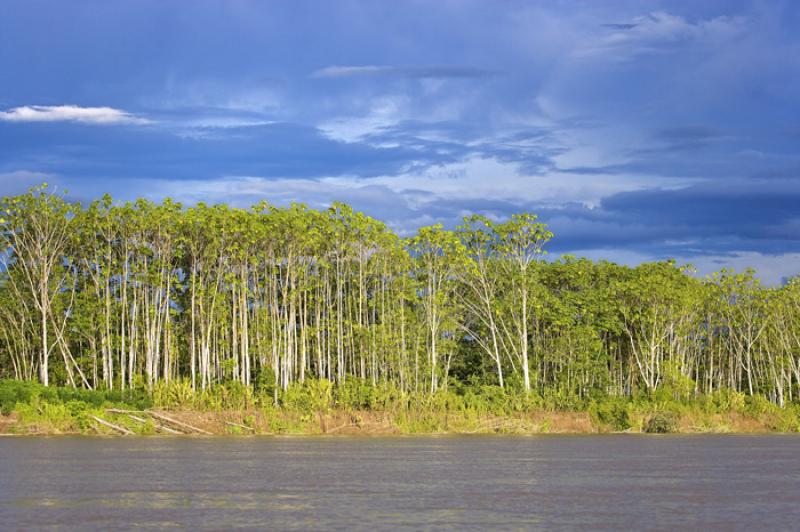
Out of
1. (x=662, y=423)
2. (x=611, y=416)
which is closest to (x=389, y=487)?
(x=611, y=416)

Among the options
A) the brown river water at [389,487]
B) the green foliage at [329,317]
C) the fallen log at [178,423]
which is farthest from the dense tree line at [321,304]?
the brown river water at [389,487]

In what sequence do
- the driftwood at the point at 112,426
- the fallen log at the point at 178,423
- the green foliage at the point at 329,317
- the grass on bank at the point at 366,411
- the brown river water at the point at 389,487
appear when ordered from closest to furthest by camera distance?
the brown river water at the point at 389,487 → the driftwood at the point at 112,426 → the fallen log at the point at 178,423 → the grass on bank at the point at 366,411 → the green foliage at the point at 329,317

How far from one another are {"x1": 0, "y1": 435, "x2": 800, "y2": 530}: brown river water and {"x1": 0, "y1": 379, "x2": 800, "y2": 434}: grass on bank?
29.1 ft

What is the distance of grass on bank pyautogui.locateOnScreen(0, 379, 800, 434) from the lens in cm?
5269

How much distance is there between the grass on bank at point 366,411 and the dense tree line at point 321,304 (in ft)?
7.38

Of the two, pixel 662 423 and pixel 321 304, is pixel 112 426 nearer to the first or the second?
pixel 321 304

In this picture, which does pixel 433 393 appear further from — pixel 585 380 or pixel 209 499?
pixel 209 499

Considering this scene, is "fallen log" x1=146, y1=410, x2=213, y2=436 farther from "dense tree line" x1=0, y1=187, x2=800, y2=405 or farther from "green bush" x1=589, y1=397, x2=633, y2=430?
"green bush" x1=589, y1=397, x2=633, y2=430

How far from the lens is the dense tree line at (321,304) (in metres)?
61.7

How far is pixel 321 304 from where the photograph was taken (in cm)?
7169

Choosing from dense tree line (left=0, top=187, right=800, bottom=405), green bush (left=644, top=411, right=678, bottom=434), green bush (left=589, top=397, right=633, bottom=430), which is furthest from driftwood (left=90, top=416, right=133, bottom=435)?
green bush (left=644, top=411, right=678, bottom=434)

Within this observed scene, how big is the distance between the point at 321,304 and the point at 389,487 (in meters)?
46.7

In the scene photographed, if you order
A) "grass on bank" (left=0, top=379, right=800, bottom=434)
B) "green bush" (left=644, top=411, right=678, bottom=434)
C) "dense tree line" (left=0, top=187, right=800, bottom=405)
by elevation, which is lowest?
"green bush" (left=644, top=411, right=678, bottom=434)

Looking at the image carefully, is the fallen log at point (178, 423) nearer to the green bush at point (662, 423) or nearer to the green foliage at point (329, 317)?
the green foliage at point (329, 317)
